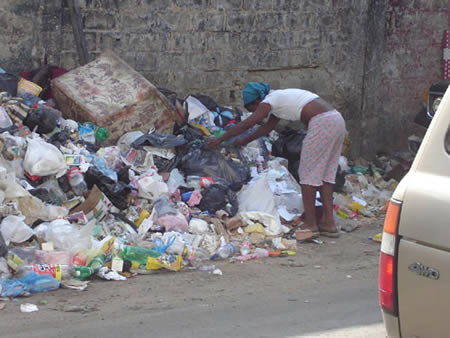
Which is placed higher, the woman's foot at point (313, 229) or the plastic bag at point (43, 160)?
the plastic bag at point (43, 160)

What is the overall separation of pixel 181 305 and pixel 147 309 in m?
0.27

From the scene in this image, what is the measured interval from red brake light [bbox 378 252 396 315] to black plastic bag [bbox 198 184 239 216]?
427 cm

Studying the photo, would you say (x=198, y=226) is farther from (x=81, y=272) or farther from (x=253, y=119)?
(x=81, y=272)

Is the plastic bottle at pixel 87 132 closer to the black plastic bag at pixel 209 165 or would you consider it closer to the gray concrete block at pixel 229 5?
the black plastic bag at pixel 209 165

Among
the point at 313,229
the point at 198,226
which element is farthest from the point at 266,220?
the point at 198,226

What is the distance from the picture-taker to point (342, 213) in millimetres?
8695

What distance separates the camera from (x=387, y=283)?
11.6 feet

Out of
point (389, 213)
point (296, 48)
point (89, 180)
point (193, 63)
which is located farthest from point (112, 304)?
point (296, 48)

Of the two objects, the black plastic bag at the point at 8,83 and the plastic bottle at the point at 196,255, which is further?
the black plastic bag at the point at 8,83

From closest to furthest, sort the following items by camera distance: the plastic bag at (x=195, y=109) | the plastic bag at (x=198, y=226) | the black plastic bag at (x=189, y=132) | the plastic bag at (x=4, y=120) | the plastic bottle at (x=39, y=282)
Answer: the plastic bottle at (x=39, y=282) < the plastic bag at (x=198, y=226) < the plastic bag at (x=4, y=120) < the black plastic bag at (x=189, y=132) < the plastic bag at (x=195, y=109)

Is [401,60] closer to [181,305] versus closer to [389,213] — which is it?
[181,305]

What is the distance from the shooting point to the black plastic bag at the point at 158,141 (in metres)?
8.09

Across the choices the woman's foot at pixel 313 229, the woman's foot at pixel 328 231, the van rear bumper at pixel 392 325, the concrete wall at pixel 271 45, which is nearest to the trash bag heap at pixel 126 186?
the woman's foot at pixel 313 229

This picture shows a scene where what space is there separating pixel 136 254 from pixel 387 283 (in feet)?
10.8
